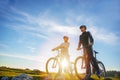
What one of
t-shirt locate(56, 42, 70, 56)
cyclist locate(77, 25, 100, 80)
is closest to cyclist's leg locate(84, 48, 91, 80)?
cyclist locate(77, 25, 100, 80)

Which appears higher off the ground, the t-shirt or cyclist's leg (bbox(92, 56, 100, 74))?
the t-shirt

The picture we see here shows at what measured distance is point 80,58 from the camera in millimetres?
14258

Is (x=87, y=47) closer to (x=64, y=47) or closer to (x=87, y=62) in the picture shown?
(x=87, y=62)

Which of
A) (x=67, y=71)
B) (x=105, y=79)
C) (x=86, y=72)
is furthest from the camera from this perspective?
(x=67, y=71)

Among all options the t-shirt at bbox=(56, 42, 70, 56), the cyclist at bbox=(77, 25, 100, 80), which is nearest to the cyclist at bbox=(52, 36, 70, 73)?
the t-shirt at bbox=(56, 42, 70, 56)

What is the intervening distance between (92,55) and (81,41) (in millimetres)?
1158

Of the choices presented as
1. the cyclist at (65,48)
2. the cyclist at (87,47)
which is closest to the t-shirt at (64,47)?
the cyclist at (65,48)

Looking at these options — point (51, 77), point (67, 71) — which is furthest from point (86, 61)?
point (51, 77)

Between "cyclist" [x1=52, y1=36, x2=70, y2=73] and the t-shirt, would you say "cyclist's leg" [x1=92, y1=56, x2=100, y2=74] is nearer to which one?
"cyclist" [x1=52, y1=36, x2=70, y2=73]

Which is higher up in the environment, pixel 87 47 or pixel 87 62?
pixel 87 47

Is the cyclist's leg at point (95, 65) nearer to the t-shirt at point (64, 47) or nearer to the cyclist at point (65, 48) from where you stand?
the cyclist at point (65, 48)

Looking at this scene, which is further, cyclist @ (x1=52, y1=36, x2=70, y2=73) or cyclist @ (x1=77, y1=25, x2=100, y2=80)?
cyclist @ (x1=52, y1=36, x2=70, y2=73)

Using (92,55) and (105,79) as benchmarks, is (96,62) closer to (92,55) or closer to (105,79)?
(92,55)

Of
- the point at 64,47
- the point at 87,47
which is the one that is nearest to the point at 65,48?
the point at 64,47
